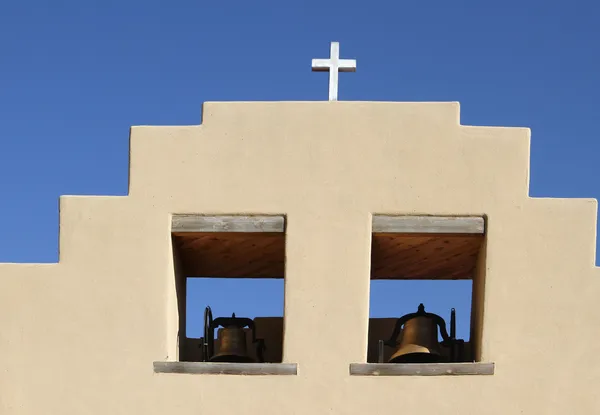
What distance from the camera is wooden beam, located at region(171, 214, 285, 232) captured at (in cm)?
1803

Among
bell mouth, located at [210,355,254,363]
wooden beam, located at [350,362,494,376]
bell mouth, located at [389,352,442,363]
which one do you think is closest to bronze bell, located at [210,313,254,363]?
bell mouth, located at [210,355,254,363]

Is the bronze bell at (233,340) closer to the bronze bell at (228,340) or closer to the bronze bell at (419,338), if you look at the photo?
the bronze bell at (228,340)

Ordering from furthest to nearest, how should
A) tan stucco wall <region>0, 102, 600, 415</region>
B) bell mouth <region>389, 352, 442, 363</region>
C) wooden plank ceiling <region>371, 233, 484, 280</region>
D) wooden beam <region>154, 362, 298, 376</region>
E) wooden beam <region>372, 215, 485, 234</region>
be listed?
bell mouth <region>389, 352, 442, 363</region>, wooden plank ceiling <region>371, 233, 484, 280</region>, wooden beam <region>372, 215, 485, 234</region>, wooden beam <region>154, 362, 298, 376</region>, tan stucco wall <region>0, 102, 600, 415</region>

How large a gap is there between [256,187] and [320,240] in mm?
823

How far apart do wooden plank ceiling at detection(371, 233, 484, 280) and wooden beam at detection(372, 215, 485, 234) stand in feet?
0.26

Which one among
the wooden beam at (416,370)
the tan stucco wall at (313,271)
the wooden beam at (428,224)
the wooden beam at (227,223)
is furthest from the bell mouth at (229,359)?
the wooden beam at (428,224)

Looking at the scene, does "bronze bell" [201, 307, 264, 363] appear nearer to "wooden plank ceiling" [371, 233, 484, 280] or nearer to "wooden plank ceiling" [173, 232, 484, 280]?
"wooden plank ceiling" [173, 232, 484, 280]

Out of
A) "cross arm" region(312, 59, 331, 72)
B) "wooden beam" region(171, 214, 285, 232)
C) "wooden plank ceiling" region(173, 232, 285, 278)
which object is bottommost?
"wooden plank ceiling" region(173, 232, 285, 278)

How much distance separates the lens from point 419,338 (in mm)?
18906

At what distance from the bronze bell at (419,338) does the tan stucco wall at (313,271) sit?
1096 millimetres

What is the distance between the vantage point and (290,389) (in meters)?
17.7

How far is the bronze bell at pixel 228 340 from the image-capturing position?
19.1m

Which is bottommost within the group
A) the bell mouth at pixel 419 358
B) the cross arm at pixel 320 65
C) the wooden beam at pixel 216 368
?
the wooden beam at pixel 216 368

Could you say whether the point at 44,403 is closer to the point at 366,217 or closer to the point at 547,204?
the point at 366,217
